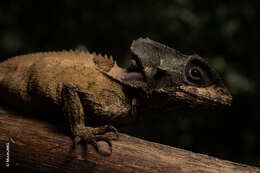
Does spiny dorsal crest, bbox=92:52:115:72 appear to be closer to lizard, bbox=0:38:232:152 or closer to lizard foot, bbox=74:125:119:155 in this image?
lizard, bbox=0:38:232:152

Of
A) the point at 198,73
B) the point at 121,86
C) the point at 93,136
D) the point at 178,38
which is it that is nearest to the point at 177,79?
the point at 198,73

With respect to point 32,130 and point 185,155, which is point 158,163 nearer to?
point 185,155

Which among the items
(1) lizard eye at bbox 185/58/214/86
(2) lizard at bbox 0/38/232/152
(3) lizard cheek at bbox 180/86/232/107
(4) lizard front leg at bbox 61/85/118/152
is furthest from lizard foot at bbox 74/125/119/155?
(1) lizard eye at bbox 185/58/214/86

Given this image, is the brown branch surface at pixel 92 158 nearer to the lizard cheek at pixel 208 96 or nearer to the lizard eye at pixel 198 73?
the lizard cheek at pixel 208 96

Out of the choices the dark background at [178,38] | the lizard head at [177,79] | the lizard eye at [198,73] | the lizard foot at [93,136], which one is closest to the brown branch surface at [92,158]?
the lizard foot at [93,136]

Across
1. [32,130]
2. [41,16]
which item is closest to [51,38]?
[41,16]

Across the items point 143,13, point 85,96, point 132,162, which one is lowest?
point 132,162

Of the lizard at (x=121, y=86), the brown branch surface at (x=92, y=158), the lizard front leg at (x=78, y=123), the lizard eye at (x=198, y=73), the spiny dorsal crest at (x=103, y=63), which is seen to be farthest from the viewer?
the spiny dorsal crest at (x=103, y=63)
